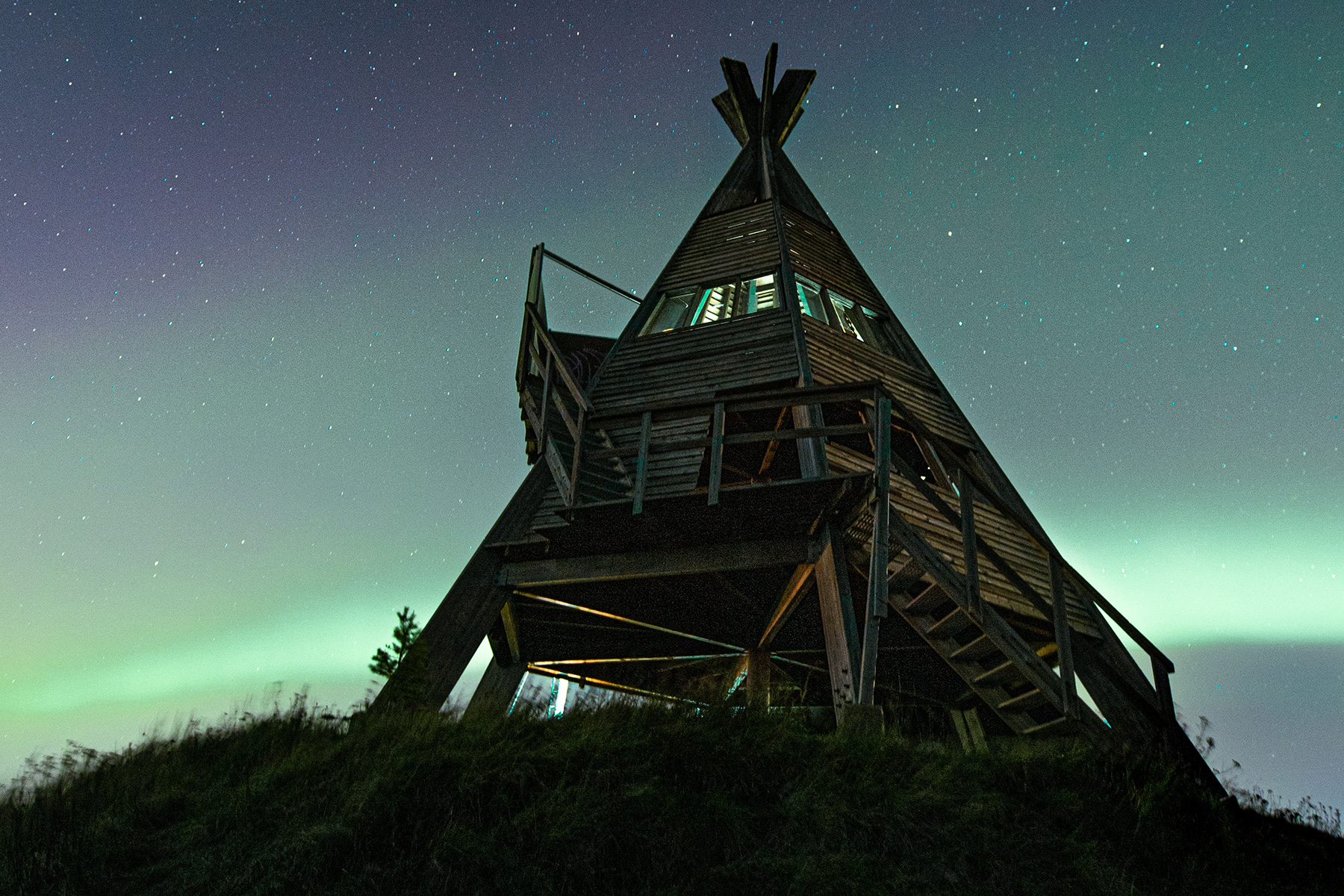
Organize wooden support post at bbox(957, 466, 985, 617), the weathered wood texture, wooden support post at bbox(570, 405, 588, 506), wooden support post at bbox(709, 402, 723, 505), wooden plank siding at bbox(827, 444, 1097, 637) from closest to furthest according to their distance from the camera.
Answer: wooden support post at bbox(709, 402, 723, 505)
wooden support post at bbox(957, 466, 985, 617)
wooden support post at bbox(570, 405, 588, 506)
the weathered wood texture
wooden plank siding at bbox(827, 444, 1097, 637)

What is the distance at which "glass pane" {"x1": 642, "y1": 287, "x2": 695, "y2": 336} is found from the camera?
13672 mm

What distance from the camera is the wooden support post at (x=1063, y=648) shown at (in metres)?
7.77

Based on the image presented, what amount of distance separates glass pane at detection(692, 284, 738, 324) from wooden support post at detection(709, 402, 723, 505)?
16.9ft

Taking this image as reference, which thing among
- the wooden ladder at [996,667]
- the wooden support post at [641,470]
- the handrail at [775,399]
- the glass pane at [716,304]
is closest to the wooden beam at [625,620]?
the wooden support post at [641,470]

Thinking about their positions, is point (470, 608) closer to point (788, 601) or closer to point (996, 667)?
point (788, 601)

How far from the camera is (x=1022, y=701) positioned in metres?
8.48

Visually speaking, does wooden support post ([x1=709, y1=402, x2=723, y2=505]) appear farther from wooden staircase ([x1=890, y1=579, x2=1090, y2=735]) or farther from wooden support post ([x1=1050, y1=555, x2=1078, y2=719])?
wooden support post ([x1=1050, y1=555, x2=1078, y2=719])

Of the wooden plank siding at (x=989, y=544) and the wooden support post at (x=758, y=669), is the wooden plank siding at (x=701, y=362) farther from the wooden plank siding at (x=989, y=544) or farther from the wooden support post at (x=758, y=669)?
the wooden support post at (x=758, y=669)

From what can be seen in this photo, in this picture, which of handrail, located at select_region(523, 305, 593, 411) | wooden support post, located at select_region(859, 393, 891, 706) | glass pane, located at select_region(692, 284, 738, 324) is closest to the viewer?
wooden support post, located at select_region(859, 393, 891, 706)

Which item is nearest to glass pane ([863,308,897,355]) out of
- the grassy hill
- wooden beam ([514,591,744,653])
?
wooden beam ([514,591,744,653])

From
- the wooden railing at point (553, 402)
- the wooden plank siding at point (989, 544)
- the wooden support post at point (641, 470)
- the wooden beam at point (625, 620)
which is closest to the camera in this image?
the wooden support post at point (641, 470)

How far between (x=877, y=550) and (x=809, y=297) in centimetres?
711

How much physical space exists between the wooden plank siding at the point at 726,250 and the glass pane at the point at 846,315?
1.26 metres

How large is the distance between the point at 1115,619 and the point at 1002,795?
4.34 meters
